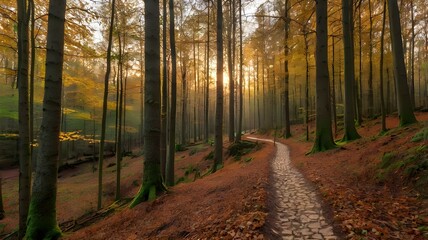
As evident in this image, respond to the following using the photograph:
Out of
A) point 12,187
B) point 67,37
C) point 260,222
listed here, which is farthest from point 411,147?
point 12,187

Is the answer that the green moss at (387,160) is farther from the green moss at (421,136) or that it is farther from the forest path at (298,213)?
the forest path at (298,213)

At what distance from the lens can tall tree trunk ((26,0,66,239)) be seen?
17.7ft

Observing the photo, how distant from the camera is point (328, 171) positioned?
757 cm

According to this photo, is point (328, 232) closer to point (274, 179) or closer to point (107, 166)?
point (274, 179)

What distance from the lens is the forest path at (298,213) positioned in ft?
11.8

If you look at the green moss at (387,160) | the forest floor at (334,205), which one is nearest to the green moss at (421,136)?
the forest floor at (334,205)

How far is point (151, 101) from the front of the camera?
691 cm

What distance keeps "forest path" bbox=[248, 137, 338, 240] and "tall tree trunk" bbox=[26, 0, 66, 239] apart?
498 cm

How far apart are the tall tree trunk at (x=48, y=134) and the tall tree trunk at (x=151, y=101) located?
6.86ft

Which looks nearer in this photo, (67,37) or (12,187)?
(67,37)

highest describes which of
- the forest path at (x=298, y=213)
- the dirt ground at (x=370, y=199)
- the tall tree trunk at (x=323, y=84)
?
the tall tree trunk at (x=323, y=84)

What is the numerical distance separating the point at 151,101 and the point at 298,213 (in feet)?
15.5

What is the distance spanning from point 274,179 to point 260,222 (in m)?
3.84

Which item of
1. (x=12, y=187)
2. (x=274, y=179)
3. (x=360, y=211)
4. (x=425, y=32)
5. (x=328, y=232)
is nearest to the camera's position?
(x=328, y=232)
